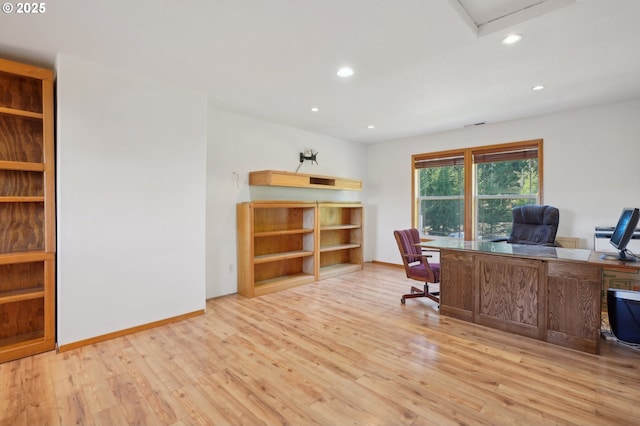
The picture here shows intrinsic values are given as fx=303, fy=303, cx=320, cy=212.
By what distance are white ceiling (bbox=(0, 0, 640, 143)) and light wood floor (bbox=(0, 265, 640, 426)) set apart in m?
2.60

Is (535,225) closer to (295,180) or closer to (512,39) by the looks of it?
(512,39)

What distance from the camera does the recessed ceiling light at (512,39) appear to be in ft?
7.74

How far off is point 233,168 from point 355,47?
8.31ft

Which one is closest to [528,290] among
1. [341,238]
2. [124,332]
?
[341,238]

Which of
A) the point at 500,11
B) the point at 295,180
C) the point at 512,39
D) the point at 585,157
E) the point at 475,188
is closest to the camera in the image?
the point at 500,11

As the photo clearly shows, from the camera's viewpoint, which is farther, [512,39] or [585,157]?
[585,157]

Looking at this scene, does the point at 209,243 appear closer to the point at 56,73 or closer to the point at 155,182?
the point at 155,182

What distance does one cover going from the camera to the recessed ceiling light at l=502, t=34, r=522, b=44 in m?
2.36

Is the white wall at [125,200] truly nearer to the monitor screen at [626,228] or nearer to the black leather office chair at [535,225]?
the monitor screen at [626,228]

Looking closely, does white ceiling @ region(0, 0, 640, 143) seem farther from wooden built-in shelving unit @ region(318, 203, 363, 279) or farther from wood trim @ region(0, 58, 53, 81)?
wooden built-in shelving unit @ region(318, 203, 363, 279)

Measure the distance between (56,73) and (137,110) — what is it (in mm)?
656

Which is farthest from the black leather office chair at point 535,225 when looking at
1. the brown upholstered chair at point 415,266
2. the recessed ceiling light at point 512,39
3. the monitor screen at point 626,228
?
the recessed ceiling light at point 512,39

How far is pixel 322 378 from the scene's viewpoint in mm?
2264

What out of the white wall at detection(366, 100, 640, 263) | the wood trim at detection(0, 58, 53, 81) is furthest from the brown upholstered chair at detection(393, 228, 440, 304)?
the wood trim at detection(0, 58, 53, 81)
